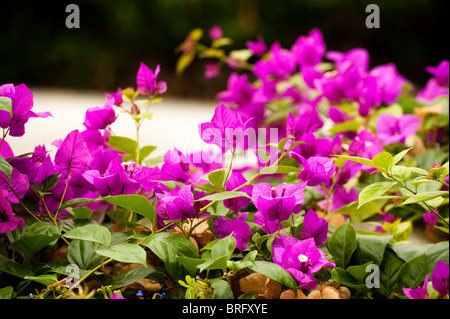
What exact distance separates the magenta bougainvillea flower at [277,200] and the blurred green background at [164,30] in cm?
350

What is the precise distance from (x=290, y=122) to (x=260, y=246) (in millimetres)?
157

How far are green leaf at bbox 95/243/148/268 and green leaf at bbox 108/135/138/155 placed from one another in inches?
6.7

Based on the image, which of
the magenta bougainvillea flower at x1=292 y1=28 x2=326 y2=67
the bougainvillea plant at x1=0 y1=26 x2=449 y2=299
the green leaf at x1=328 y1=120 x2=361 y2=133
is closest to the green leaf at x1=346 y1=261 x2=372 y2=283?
the bougainvillea plant at x1=0 y1=26 x2=449 y2=299

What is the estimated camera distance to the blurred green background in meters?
3.98

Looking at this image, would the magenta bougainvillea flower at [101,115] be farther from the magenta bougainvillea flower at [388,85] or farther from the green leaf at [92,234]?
the magenta bougainvillea flower at [388,85]

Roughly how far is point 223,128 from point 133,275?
0.17 meters

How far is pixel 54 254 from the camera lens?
0.57 metres

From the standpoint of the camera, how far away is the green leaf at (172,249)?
49cm

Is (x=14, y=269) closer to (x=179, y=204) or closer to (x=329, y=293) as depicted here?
(x=179, y=204)

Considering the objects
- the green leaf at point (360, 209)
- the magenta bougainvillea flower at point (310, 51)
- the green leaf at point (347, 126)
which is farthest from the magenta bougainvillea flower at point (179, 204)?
the magenta bougainvillea flower at point (310, 51)

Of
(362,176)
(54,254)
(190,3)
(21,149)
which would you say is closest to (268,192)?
(54,254)

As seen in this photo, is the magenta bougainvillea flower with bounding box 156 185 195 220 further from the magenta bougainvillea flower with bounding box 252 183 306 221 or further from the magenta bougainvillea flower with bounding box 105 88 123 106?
the magenta bougainvillea flower with bounding box 105 88 123 106

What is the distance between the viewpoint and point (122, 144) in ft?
2.04
